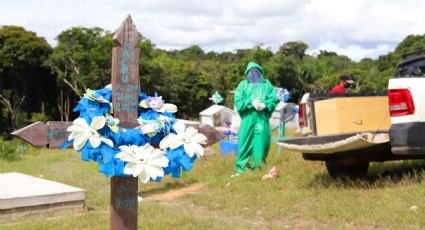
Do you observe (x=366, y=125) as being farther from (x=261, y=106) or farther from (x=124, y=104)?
(x=124, y=104)

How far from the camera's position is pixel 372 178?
24.6 ft

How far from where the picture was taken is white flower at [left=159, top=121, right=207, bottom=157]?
3.28 meters

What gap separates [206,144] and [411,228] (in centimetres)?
244

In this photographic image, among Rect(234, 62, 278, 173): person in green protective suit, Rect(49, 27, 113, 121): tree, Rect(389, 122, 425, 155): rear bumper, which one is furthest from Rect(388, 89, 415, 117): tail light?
Rect(49, 27, 113, 121): tree

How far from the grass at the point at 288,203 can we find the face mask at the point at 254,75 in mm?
1537

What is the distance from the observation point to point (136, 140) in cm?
327

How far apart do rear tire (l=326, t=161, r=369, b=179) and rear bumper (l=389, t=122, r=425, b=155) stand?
1854 mm

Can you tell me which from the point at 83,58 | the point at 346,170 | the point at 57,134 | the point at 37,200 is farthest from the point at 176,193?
the point at 83,58

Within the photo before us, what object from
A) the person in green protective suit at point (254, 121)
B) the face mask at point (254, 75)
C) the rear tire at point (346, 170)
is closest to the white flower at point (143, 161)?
the rear tire at point (346, 170)

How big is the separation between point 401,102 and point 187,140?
3146 millimetres

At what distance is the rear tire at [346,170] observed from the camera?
24.3 feet

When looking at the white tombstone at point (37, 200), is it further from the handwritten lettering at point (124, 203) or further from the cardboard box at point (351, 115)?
the handwritten lettering at point (124, 203)

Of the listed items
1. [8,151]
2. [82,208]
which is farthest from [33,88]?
[82,208]

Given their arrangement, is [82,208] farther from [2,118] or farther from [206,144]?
[2,118]
